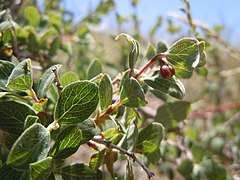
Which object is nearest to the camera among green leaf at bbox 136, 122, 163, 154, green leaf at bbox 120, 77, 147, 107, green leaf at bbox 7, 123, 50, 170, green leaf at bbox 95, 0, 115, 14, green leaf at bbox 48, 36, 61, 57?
green leaf at bbox 7, 123, 50, 170

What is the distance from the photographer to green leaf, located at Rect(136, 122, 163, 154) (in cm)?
61

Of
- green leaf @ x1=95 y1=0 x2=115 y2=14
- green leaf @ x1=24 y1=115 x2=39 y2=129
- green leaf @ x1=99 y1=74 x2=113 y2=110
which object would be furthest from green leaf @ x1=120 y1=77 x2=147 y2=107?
green leaf @ x1=95 y1=0 x2=115 y2=14

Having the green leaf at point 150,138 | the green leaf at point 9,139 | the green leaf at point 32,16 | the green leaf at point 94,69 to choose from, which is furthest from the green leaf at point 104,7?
the green leaf at point 9,139

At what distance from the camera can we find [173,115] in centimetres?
76

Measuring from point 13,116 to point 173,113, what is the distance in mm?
386

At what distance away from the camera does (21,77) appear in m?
0.50

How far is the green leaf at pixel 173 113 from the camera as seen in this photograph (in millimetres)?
753

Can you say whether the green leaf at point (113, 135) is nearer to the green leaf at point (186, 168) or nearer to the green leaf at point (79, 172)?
the green leaf at point (79, 172)

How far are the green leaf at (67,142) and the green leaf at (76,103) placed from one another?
0.02 meters

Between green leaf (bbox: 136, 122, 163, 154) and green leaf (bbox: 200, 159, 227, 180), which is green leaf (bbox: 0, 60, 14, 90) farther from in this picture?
green leaf (bbox: 200, 159, 227, 180)

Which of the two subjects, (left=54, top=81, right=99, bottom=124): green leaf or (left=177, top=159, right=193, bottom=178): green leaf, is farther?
(left=177, top=159, right=193, bottom=178): green leaf

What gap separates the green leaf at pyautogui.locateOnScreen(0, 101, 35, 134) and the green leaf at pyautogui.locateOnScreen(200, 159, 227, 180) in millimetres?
610

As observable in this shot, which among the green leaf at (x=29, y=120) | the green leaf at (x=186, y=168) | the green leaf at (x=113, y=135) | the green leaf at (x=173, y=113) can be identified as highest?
the green leaf at (x=29, y=120)

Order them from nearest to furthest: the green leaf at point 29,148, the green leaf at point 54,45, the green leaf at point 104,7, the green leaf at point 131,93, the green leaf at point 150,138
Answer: the green leaf at point 29,148
the green leaf at point 131,93
the green leaf at point 150,138
the green leaf at point 54,45
the green leaf at point 104,7
